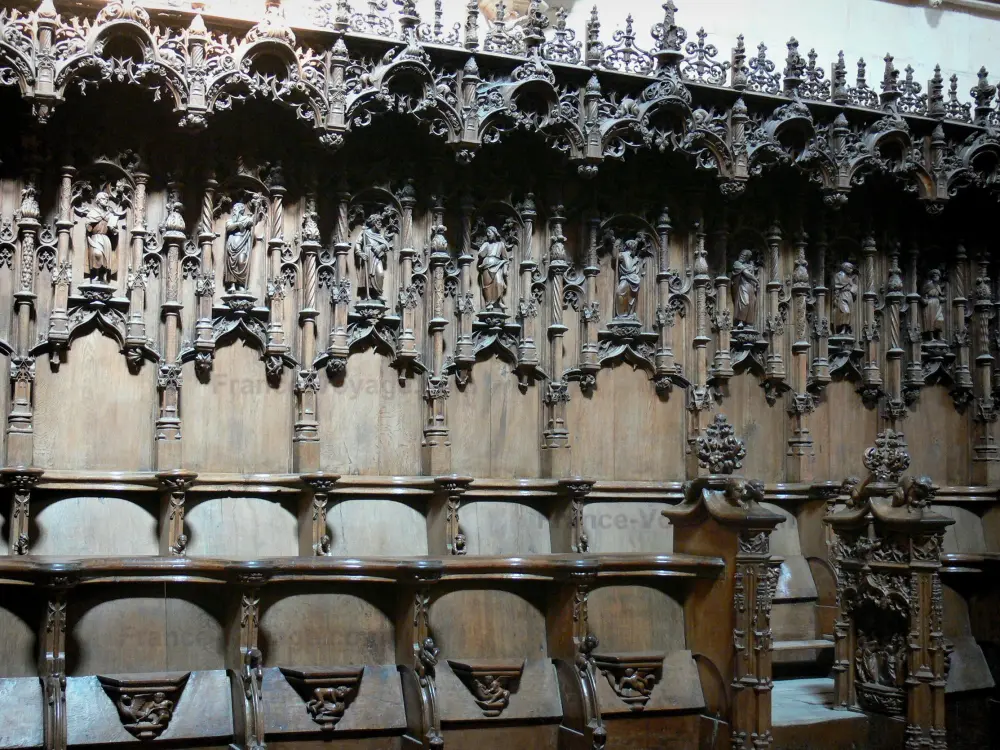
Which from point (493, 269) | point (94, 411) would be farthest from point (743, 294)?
point (94, 411)

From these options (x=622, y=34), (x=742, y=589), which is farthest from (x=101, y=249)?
(x=742, y=589)

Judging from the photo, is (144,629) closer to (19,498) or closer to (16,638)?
(16,638)

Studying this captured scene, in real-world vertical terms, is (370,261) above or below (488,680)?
above

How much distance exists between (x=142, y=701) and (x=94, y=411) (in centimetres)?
330

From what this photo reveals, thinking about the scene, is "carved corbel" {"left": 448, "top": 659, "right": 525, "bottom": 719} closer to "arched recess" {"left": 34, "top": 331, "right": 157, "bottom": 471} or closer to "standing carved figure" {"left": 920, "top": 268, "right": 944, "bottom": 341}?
"arched recess" {"left": 34, "top": 331, "right": 157, "bottom": 471}

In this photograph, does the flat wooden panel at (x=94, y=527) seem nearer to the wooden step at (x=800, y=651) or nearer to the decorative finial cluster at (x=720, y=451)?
the decorative finial cluster at (x=720, y=451)

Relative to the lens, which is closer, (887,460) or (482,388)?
(887,460)

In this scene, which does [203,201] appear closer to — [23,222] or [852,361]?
[23,222]

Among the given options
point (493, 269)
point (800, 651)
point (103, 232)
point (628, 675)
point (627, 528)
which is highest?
point (103, 232)

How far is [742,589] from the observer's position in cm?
685

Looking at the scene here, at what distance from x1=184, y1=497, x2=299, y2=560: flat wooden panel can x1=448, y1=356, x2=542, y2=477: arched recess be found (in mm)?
1455

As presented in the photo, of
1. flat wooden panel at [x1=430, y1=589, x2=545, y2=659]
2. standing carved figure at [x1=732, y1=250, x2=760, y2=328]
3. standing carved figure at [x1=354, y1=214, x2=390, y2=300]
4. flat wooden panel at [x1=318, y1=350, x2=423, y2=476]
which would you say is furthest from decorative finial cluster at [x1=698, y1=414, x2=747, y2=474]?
standing carved figure at [x1=732, y1=250, x2=760, y2=328]

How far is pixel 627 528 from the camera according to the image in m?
9.66

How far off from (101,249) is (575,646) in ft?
15.1
